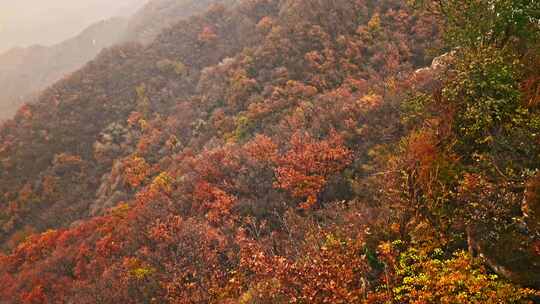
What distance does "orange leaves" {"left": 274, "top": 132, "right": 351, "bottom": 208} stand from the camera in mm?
23141

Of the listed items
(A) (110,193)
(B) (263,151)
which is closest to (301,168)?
(B) (263,151)

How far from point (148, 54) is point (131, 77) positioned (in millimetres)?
7105

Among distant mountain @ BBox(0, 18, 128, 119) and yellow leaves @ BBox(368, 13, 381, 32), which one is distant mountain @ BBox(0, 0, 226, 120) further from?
yellow leaves @ BBox(368, 13, 381, 32)

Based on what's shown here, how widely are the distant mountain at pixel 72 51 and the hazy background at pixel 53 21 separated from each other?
126ft

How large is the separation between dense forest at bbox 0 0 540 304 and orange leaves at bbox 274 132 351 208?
5.0 inches

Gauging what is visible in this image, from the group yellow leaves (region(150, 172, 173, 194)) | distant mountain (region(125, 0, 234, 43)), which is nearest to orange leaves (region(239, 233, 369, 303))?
yellow leaves (region(150, 172, 173, 194))

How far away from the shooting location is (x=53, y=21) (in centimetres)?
18862

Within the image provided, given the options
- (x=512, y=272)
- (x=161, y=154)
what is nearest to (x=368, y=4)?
(x=161, y=154)

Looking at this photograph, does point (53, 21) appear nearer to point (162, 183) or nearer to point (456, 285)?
point (162, 183)

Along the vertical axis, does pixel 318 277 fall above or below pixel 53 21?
below

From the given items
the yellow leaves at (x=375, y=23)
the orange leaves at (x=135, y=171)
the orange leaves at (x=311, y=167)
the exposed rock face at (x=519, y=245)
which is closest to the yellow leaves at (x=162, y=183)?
the orange leaves at (x=135, y=171)

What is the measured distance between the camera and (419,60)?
121 ft

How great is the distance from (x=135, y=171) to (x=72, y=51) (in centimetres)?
10138

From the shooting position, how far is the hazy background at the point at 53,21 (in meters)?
178
